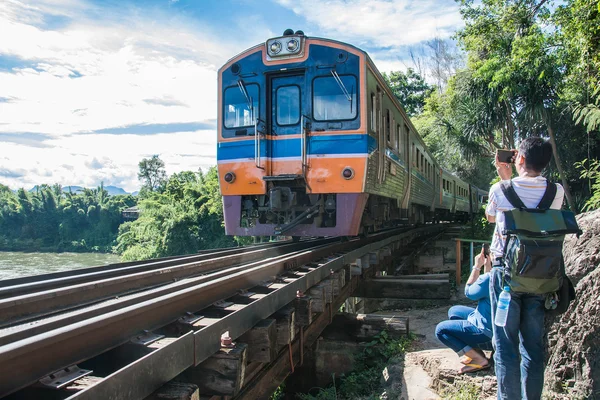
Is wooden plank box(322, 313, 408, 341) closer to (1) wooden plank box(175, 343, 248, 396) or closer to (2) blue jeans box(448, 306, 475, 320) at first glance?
(2) blue jeans box(448, 306, 475, 320)

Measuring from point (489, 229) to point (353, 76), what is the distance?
10.8 meters

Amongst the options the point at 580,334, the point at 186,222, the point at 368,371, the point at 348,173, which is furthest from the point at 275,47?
the point at 186,222

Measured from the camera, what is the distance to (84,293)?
3.38m

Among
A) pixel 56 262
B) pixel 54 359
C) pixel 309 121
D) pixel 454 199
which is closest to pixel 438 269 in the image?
pixel 309 121

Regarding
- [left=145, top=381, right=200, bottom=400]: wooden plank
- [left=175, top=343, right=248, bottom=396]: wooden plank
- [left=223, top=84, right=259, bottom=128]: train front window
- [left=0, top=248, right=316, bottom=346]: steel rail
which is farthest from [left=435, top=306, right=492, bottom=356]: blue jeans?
[left=223, top=84, right=259, bottom=128]: train front window

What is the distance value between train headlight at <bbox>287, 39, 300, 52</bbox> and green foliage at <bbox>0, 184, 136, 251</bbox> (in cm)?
6822

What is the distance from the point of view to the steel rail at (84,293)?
9.31 ft

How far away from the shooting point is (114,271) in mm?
4277

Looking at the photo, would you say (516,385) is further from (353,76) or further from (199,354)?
(353,76)

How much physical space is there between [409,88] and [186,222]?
1000 inches

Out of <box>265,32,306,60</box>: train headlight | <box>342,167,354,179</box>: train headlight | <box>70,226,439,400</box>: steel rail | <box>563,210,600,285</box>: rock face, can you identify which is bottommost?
<box>70,226,439,400</box>: steel rail

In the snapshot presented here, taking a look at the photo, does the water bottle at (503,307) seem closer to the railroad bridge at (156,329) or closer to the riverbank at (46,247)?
the railroad bridge at (156,329)

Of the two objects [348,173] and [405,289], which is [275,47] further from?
[405,289]

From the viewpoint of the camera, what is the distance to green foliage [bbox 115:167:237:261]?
126 ft
